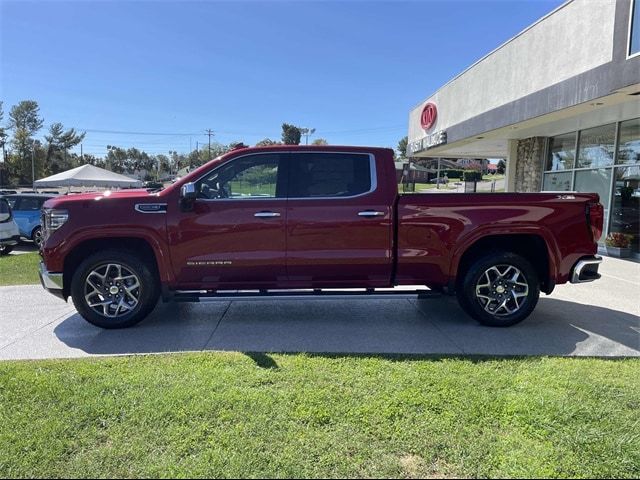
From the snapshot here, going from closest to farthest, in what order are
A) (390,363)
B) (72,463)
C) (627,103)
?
(72,463), (390,363), (627,103)

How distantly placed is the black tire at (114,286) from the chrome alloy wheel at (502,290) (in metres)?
3.83

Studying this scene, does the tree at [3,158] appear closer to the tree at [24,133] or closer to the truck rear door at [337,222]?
the tree at [24,133]

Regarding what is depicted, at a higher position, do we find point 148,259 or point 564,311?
point 148,259

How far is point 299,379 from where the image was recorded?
12.2 feet

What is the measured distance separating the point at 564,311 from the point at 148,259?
17.8ft

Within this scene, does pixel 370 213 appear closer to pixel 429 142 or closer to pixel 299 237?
pixel 299 237

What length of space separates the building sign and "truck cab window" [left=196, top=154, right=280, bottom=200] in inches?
537

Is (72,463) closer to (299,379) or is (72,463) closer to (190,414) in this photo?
(190,414)

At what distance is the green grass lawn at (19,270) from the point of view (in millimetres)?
8219

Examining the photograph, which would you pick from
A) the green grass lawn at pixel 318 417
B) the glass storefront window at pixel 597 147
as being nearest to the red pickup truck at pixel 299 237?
the green grass lawn at pixel 318 417

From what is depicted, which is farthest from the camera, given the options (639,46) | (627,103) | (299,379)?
(627,103)

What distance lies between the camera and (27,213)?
14.9 metres

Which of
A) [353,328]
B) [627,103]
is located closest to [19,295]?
[353,328]

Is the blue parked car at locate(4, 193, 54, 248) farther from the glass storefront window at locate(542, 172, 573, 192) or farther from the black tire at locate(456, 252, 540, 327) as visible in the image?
the glass storefront window at locate(542, 172, 573, 192)
